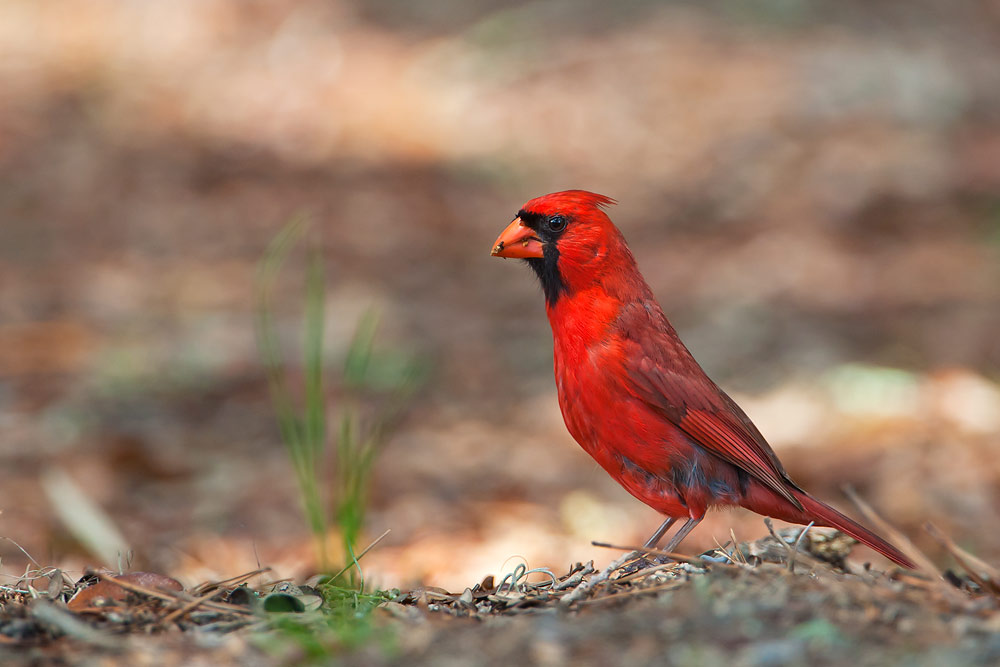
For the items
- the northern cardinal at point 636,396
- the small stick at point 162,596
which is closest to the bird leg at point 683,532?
the northern cardinal at point 636,396

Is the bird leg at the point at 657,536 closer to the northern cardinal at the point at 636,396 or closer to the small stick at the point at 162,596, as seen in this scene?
the northern cardinal at the point at 636,396

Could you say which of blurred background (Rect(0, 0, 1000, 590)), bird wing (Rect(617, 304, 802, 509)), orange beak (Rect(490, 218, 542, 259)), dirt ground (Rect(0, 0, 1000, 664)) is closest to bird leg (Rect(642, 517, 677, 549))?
bird wing (Rect(617, 304, 802, 509))

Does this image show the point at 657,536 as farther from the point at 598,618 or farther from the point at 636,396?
the point at 598,618

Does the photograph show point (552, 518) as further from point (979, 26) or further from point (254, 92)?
point (979, 26)

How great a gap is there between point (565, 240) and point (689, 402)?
2.22ft

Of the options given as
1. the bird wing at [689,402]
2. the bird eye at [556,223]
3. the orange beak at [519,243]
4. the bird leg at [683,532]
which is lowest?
the bird leg at [683,532]

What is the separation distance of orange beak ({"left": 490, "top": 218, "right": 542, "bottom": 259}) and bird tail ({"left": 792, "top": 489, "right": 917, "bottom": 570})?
3.81 feet

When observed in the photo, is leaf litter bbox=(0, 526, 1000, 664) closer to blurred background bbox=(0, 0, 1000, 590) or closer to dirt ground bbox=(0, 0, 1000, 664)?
dirt ground bbox=(0, 0, 1000, 664)

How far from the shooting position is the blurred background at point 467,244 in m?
5.40

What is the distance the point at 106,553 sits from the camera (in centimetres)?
454

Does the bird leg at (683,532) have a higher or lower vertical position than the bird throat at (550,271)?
lower

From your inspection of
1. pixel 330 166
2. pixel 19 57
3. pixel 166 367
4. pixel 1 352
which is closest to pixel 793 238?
pixel 330 166

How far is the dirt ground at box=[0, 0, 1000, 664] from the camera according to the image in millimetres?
5082

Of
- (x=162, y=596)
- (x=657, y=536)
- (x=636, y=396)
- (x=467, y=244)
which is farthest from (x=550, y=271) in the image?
(x=467, y=244)
